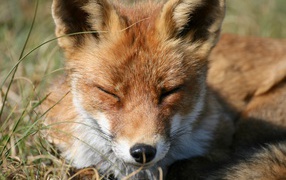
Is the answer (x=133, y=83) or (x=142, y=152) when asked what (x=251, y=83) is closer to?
(x=133, y=83)

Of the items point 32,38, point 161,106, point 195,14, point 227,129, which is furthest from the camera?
point 32,38

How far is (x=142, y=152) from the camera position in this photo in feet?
11.7

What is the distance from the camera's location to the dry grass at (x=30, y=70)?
420 cm

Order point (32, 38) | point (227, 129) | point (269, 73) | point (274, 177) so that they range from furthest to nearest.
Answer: point (32, 38)
point (269, 73)
point (227, 129)
point (274, 177)

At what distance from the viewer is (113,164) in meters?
4.11

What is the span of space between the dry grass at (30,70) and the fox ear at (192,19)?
1004 mm

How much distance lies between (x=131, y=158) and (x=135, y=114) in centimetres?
34

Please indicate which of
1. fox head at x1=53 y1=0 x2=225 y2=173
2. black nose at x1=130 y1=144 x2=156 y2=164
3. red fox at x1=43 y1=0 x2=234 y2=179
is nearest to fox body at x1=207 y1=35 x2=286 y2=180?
red fox at x1=43 y1=0 x2=234 y2=179

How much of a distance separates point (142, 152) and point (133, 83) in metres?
0.61

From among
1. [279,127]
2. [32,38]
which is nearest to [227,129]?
[279,127]

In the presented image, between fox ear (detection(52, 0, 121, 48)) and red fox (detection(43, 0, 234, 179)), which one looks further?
fox ear (detection(52, 0, 121, 48))

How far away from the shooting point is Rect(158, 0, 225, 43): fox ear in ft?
13.7

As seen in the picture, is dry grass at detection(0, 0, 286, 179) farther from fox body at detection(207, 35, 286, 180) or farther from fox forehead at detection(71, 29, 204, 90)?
fox body at detection(207, 35, 286, 180)

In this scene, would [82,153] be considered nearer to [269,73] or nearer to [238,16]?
[269,73]
